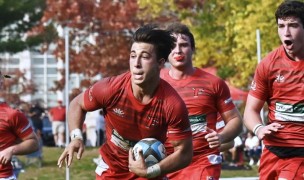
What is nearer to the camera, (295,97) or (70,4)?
(295,97)

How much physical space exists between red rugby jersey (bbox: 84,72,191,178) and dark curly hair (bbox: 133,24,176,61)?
0.30 metres

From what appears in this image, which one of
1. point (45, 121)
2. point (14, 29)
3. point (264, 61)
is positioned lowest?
point (45, 121)

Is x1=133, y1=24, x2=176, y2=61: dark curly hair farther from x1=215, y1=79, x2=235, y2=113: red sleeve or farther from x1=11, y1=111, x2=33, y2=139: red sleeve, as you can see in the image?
x1=11, y1=111, x2=33, y2=139: red sleeve

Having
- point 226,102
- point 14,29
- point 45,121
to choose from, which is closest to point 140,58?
point 226,102

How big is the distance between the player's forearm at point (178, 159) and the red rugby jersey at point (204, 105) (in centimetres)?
234

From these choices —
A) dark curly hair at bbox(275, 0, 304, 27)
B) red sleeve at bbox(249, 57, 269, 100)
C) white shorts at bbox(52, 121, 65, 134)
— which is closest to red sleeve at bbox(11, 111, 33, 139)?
red sleeve at bbox(249, 57, 269, 100)

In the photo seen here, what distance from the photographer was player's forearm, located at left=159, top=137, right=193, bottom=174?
8.33m

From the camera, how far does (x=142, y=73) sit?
833 cm

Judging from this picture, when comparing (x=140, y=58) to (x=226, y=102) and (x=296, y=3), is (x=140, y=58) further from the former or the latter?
(x=226, y=102)

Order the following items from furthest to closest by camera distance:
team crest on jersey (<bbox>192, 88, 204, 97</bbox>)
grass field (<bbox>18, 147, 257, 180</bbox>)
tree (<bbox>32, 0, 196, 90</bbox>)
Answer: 1. tree (<bbox>32, 0, 196, 90</bbox>)
2. grass field (<bbox>18, 147, 257, 180</bbox>)
3. team crest on jersey (<bbox>192, 88, 204, 97</bbox>)

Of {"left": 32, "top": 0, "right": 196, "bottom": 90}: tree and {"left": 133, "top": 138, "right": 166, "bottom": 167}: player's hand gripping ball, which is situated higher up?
{"left": 133, "top": 138, "right": 166, "bottom": 167}: player's hand gripping ball

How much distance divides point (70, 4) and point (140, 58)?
33.5 metres

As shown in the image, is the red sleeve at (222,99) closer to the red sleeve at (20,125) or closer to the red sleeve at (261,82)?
the red sleeve at (261,82)

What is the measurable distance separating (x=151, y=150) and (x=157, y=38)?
97 centimetres
